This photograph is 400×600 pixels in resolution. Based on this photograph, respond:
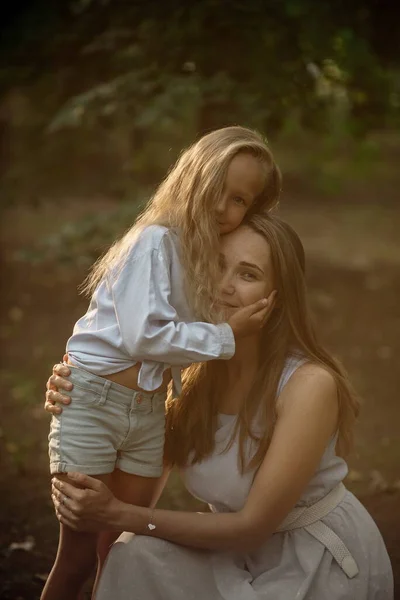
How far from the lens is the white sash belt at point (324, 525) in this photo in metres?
2.88

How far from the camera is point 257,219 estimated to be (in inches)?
120

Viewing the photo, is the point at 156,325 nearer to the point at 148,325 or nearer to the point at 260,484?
the point at 148,325

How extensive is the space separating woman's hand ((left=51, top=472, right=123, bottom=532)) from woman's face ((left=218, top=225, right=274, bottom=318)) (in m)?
0.69

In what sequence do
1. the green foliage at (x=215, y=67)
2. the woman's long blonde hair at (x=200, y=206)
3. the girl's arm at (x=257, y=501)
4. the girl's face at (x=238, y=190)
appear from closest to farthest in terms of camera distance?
the girl's arm at (x=257, y=501) < the woman's long blonde hair at (x=200, y=206) < the girl's face at (x=238, y=190) < the green foliage at (x=215, y=67)

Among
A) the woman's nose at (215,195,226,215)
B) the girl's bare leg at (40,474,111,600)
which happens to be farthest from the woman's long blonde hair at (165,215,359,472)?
the girl's bare leg at (40,474,111,600)

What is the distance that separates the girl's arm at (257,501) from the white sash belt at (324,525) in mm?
118

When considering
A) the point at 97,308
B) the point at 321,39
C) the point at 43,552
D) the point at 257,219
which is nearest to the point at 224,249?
the point at 257,219

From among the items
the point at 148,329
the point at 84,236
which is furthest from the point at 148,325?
the point at 84,236

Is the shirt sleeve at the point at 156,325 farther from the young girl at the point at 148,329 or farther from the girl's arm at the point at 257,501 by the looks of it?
the girl's arm at the point at 257,501

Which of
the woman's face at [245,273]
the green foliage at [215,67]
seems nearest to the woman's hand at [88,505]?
the woman's face at [245,273]

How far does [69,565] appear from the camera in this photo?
304 centimetres

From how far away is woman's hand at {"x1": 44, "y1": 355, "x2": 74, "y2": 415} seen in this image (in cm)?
297

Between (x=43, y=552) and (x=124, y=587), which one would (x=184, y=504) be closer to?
(x=43, y=552)

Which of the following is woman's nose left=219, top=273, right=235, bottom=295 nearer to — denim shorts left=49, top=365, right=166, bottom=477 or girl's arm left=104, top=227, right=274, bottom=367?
girl's arm left=104, top=227, right=274, bottom=367
